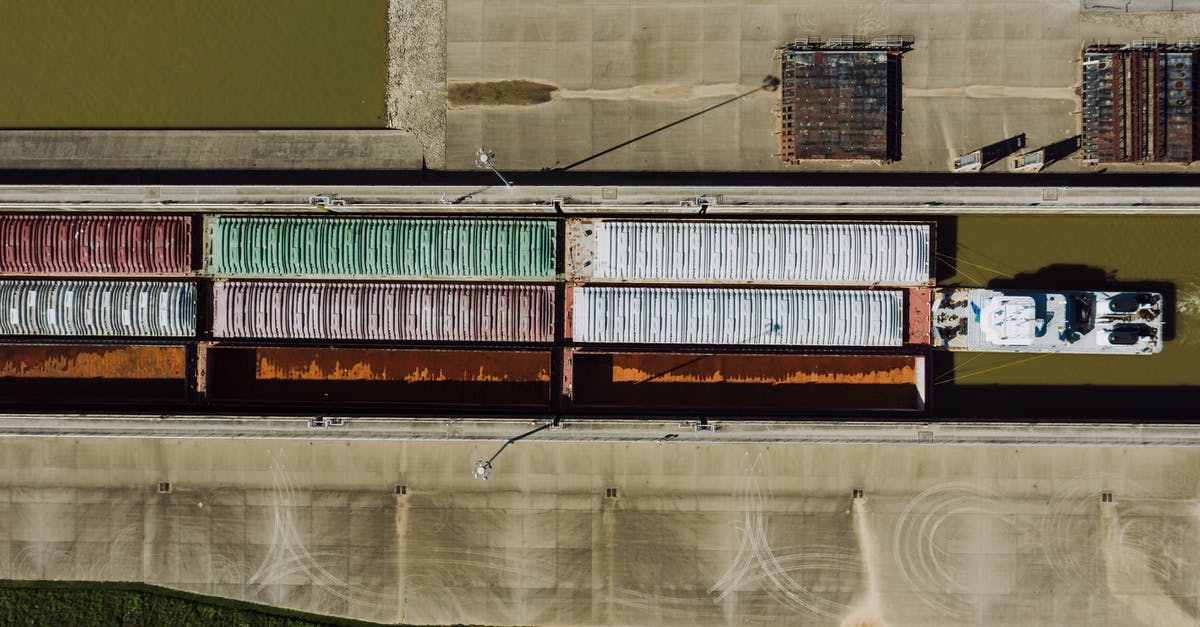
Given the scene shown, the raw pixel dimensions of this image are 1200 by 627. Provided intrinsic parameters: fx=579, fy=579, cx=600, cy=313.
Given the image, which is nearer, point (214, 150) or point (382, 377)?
point (382, 377)

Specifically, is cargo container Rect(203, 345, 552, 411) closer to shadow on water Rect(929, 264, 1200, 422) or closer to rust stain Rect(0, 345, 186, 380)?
rust stain Rect(0, 345, 186, 380)

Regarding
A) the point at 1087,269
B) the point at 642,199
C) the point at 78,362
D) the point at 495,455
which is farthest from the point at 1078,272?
the point at 78,362

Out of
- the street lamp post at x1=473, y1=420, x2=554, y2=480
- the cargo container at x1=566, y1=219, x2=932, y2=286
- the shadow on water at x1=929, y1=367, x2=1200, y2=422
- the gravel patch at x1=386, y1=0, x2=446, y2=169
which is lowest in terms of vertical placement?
the street lamp post at x1=473, y1=420, x2=554, y2=480

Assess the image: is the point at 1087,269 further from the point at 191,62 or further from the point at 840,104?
the point at 191,62

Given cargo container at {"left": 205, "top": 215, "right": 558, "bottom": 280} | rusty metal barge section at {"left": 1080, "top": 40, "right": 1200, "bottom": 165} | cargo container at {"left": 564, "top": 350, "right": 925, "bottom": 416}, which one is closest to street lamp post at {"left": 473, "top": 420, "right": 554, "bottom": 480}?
cargo container at {"left": 564, "top": 350, "right": 925, "bottom": 416}

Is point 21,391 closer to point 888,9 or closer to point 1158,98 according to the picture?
point 888,9

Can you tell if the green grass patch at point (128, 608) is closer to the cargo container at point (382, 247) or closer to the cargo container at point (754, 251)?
the cargo container at point (382, 247)
